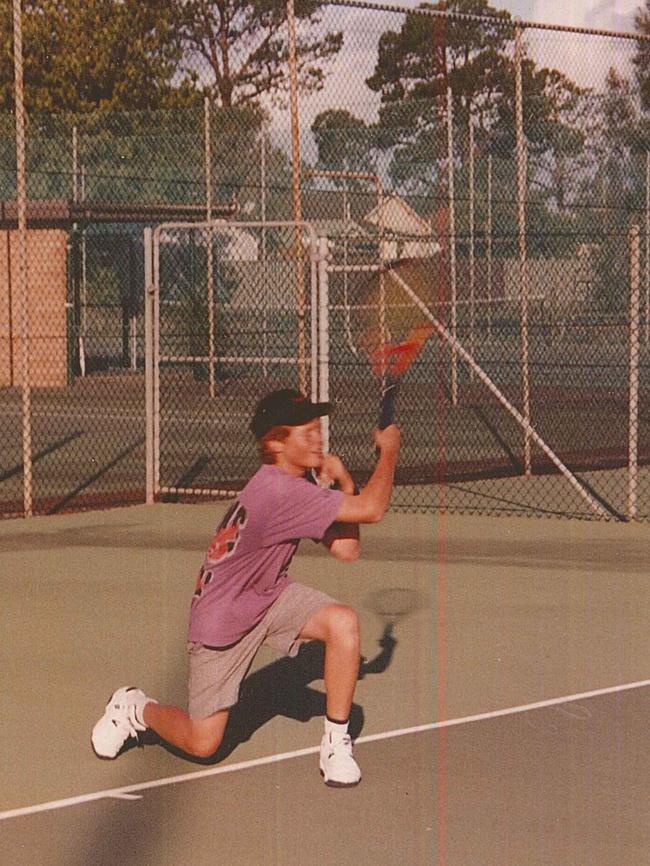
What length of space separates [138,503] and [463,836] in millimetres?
9352

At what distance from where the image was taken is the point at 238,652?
6551 mm

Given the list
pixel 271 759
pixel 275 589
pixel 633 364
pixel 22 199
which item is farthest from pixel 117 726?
pixel 22 199

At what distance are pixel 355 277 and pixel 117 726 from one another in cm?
2374

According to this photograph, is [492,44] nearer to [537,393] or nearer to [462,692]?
[537,393]

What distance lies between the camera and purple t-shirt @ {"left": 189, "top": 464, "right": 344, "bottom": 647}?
253 inches

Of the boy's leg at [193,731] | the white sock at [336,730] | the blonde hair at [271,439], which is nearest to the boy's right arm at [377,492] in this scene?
the blonde hair at [271,439]

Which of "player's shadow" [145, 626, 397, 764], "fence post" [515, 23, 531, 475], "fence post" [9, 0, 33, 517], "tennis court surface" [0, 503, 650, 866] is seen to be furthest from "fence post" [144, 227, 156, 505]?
"player's shadow" [145, 626, 397, 764]

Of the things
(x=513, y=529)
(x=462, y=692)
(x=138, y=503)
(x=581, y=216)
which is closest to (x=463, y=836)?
(x=462, y=692)

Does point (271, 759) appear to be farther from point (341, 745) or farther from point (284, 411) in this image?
point (284, 411)

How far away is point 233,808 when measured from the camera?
19.9ft

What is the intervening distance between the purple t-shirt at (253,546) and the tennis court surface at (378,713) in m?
0.53

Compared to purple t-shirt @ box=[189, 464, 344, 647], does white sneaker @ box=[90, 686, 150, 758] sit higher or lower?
lower

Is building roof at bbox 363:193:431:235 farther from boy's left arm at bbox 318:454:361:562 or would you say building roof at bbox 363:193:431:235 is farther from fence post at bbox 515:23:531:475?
boy's left arm at bbox 318:454:361:562

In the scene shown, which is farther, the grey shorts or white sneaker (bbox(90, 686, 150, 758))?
white sneaker (bbox(90, 686, 150, 758))
